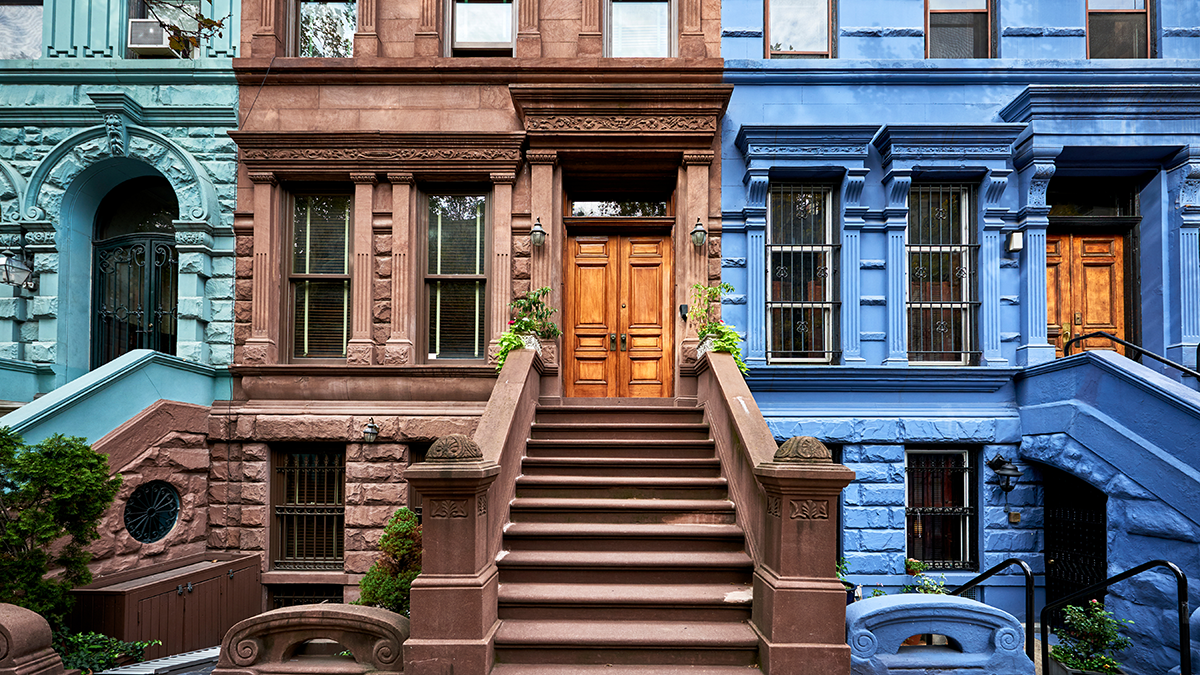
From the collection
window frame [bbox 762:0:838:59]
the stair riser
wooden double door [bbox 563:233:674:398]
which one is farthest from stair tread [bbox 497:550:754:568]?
window frame [bbox 762:0:838:59]

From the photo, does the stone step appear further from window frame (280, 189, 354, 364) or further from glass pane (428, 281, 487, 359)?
window frame (280, 189, 354, 364)

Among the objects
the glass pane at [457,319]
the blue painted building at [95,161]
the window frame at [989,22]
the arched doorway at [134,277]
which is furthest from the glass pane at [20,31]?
the window frame at [989,22]

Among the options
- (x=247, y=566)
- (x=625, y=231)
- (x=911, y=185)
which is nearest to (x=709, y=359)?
(x=625, y=231)

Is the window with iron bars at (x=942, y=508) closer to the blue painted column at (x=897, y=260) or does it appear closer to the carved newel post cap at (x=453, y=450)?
the blue painted column at (x=897, y=260)

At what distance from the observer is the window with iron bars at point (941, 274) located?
367 inches

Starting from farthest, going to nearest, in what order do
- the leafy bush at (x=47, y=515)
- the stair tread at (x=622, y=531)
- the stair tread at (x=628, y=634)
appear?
the stair tread at (x=622, y=531)
the leafy bush at (x=47, y=515)
the stair tread at (x=628, y=634)

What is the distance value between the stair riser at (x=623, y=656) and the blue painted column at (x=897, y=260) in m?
5.26

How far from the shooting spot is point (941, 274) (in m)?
9.38

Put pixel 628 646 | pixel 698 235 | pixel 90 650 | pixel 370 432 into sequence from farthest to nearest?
pixel 698 235, pixel 370 432, pixel 90 650, pixel 628 646

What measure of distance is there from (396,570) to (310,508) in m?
3.12

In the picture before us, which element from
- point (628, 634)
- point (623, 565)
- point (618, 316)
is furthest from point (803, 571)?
point (618, 316)

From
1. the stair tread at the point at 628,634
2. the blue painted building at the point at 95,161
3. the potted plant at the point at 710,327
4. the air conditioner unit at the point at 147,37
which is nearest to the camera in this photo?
the stair tread at the point at 628,634

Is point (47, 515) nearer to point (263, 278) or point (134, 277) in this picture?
point (263, 278)

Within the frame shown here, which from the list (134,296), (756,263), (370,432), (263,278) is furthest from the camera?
(134,296)
